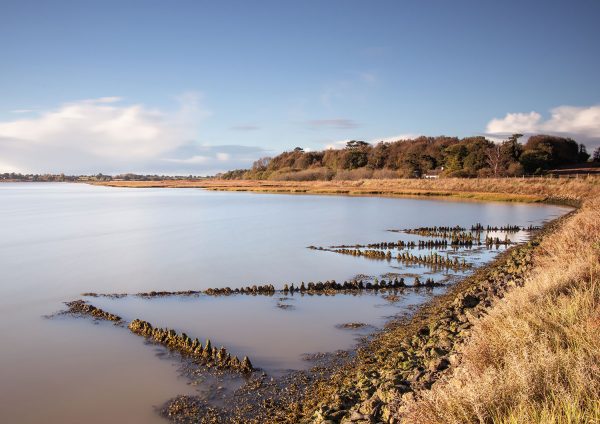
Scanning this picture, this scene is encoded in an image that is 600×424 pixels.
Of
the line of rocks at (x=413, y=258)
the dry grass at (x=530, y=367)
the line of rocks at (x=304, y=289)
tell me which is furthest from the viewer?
the line of rocks at (x=413, y=258)

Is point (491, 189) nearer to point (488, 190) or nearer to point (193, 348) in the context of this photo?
point (488, 190)

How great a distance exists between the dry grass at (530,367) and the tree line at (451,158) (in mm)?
61270

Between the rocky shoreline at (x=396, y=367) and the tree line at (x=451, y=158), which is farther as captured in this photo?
the tree line at (x=451, y=158)

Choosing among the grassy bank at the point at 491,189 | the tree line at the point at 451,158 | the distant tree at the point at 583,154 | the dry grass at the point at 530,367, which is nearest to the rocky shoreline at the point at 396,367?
the dry grass at the point at 530,367

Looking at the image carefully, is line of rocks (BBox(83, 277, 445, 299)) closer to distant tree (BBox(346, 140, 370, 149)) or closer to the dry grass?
the dry grass

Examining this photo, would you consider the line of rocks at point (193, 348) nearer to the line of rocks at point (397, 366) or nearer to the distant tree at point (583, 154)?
the line of rocks at point (397, 366)

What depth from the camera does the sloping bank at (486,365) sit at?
3971 millimetres

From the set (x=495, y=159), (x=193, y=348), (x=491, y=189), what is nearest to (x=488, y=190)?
(x=491, y=189)

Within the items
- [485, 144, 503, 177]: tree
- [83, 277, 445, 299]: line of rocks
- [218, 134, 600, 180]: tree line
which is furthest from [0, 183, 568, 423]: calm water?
[218, 134, 600, 180]: tree line

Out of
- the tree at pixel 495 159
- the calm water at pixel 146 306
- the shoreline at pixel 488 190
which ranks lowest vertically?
the calm water at pixel 146 306

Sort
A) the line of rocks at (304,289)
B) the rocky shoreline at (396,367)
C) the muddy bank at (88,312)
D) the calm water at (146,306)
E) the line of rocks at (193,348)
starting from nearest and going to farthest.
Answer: the rocky shoreline at (396,367) → the calm water at (146,306) → the line of rocks at (193,348) → the muddy bank at (88,312) → the line of rocks at (304,289)

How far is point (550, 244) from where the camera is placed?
1364cm

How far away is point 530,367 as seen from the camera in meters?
4.34

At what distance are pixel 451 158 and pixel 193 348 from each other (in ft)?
251
